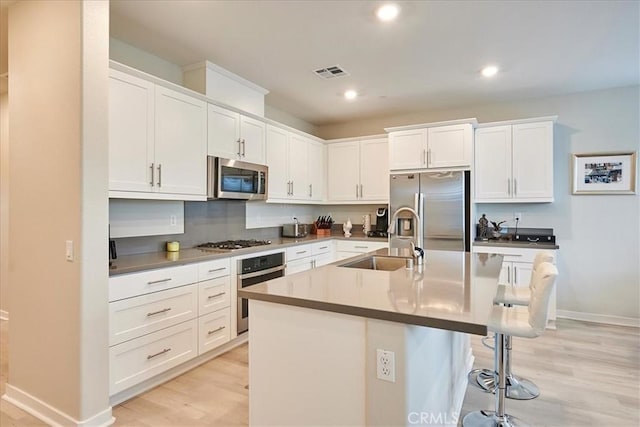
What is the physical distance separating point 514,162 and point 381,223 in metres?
1.87

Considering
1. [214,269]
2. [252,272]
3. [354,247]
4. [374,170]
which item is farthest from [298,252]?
[374,170]

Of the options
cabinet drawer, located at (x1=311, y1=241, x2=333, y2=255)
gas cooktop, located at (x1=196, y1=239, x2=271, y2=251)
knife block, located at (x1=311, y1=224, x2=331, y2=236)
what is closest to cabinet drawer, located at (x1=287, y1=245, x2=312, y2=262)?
cabinet drawer, located at (x1=311, y1=241, x2=333, y2=255)

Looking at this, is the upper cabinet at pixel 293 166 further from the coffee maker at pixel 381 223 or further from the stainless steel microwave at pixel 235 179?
the coffee maker at pixel 381 223

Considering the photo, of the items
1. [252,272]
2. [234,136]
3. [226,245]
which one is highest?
[234,136]

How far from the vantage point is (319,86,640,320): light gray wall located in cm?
414

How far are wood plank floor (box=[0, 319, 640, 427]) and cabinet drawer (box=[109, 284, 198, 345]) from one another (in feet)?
1.52

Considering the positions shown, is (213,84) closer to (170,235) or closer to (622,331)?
(170,235)

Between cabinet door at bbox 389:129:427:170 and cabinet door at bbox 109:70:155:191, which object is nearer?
cabinet door at bbox 109:70:155:191

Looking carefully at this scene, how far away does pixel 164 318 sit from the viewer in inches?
104

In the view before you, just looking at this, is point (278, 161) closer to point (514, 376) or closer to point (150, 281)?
point (150, 281)

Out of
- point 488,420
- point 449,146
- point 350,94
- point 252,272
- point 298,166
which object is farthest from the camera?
point 298,166

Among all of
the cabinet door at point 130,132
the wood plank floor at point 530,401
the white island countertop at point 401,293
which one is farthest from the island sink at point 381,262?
the cabinet door at point 130,132

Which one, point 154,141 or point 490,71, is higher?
point 490,71

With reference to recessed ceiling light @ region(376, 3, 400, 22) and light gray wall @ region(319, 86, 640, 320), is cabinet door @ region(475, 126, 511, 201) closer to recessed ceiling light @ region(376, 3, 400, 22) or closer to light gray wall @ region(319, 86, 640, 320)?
light gray wall @ region(319, 86, 640, 320)
